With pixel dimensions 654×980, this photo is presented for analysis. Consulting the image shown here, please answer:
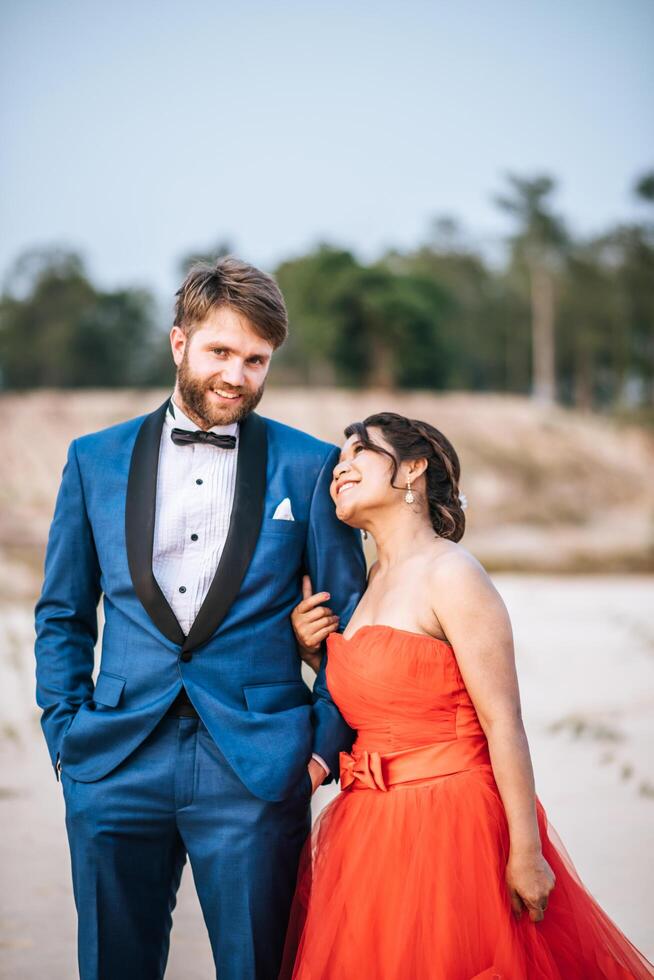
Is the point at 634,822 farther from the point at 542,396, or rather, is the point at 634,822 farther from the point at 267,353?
the point at 542,396

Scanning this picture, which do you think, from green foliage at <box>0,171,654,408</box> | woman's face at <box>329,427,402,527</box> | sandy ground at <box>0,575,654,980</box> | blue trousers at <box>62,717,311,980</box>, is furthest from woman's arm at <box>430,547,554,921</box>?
green foliage at <box>0,171,654,408</box>

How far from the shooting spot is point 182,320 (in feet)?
8.69

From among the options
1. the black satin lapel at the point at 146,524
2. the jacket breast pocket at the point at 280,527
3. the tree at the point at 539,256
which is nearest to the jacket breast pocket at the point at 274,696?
the black satin lapel at the point at 146,524

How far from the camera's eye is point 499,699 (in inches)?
93.6

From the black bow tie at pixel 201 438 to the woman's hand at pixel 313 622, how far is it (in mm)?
479

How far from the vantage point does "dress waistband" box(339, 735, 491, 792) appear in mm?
2457

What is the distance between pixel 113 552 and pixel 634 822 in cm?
504

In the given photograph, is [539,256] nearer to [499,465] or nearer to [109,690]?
[499,465]

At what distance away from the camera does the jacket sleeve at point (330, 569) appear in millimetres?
2611

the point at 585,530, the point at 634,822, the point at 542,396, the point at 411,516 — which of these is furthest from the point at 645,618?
the point at 542,396

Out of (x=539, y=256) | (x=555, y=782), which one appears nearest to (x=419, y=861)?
(x=555, y=782)

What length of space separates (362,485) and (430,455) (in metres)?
0.23

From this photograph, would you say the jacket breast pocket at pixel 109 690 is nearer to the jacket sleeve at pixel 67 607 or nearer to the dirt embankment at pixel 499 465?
the jacket sleeve at pixel 67 607

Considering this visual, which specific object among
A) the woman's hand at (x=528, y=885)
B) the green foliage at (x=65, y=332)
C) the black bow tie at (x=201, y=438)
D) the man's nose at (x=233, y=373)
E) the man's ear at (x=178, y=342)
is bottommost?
the woman's hand at (x=528, y=885)
